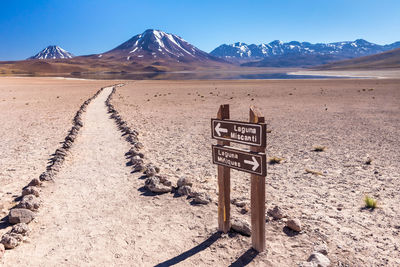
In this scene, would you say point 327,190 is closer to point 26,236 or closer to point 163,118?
point 26,236

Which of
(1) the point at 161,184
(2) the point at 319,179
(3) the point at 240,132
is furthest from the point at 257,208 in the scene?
(2) the point at 319,179

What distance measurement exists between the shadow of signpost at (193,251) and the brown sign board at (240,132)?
1.50 m

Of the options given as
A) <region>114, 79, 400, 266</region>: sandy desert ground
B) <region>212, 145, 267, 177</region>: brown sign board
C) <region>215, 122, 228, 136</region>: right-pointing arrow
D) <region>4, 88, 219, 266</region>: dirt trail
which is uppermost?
<region>215, 122, 228, 136</region>: right-pointing arrow

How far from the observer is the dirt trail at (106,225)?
4305 millimetres

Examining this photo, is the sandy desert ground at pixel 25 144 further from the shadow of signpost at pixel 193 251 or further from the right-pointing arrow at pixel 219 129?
the right-pointing arrow at pixel 219 129

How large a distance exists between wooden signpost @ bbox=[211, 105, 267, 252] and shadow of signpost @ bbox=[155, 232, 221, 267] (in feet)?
0.62

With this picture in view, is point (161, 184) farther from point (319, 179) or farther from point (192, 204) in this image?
point (319, 179)

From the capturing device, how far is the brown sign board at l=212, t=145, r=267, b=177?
3.86m

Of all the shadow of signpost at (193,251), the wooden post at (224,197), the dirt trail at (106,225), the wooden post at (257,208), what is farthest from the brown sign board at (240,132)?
the dirt trail at (106,225)

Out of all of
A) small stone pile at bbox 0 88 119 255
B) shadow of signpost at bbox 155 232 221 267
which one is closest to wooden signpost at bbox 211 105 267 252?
shadow of signpost at bbox 155 232 221 267

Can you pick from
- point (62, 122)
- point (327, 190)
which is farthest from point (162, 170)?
point (62, 122)

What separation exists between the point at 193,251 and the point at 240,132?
1784 millimetres

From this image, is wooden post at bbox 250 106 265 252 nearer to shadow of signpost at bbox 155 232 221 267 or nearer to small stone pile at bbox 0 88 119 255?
shadow of signpost at bbox 155 232 221 267

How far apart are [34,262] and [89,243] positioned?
0.72 m
